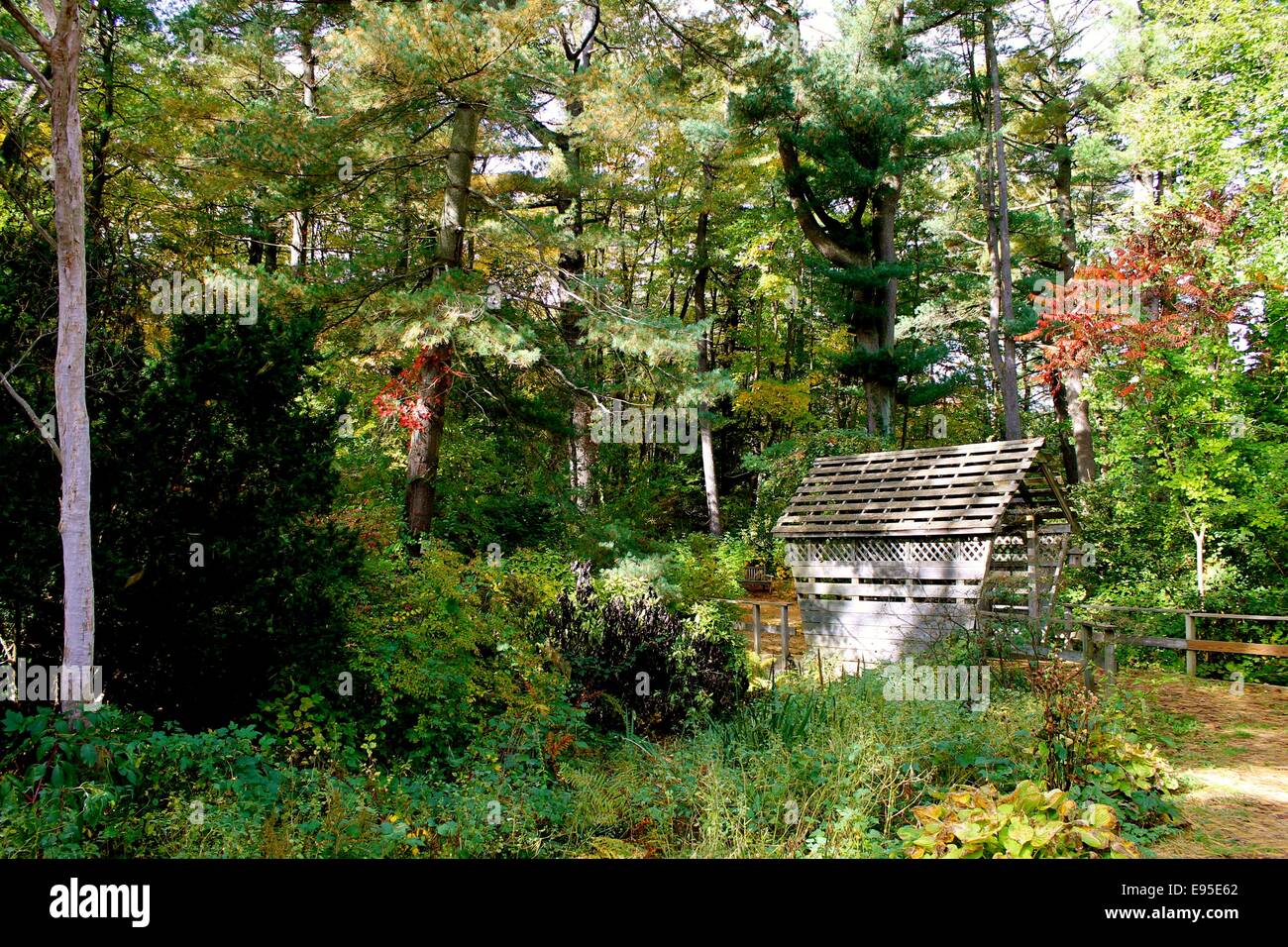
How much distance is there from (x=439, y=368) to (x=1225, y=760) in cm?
943

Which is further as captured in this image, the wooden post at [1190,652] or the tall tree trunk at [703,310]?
the tall tree trunk at [703,310]

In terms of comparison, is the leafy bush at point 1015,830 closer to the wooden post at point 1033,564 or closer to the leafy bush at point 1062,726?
the leafy bush at point 1062,726

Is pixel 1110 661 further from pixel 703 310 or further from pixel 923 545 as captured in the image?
pixel 703 310

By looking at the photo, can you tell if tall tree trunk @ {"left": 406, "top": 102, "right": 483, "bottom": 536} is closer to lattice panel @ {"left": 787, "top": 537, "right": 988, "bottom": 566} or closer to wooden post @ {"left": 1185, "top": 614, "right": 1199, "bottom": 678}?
lattice panel @ {"left": 787, "top": 537, "right": 988, "bottom": 566}

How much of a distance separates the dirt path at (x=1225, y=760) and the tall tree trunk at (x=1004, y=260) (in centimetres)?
884

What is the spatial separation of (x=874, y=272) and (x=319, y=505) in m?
14.7

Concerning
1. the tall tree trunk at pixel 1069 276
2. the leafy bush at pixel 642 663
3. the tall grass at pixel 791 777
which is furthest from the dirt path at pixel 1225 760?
the tall tree trunk at pixel 1069 276

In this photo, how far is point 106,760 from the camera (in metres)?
4.14

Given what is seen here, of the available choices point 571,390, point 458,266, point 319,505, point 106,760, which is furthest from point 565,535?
point 106,760

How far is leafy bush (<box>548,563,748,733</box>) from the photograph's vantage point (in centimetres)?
731

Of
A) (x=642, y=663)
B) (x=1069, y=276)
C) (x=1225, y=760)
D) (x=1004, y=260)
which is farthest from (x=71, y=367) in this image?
(x=1069, y=276)

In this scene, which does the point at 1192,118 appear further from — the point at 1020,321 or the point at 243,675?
the point at 243,675

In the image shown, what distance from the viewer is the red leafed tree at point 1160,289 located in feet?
35.7
